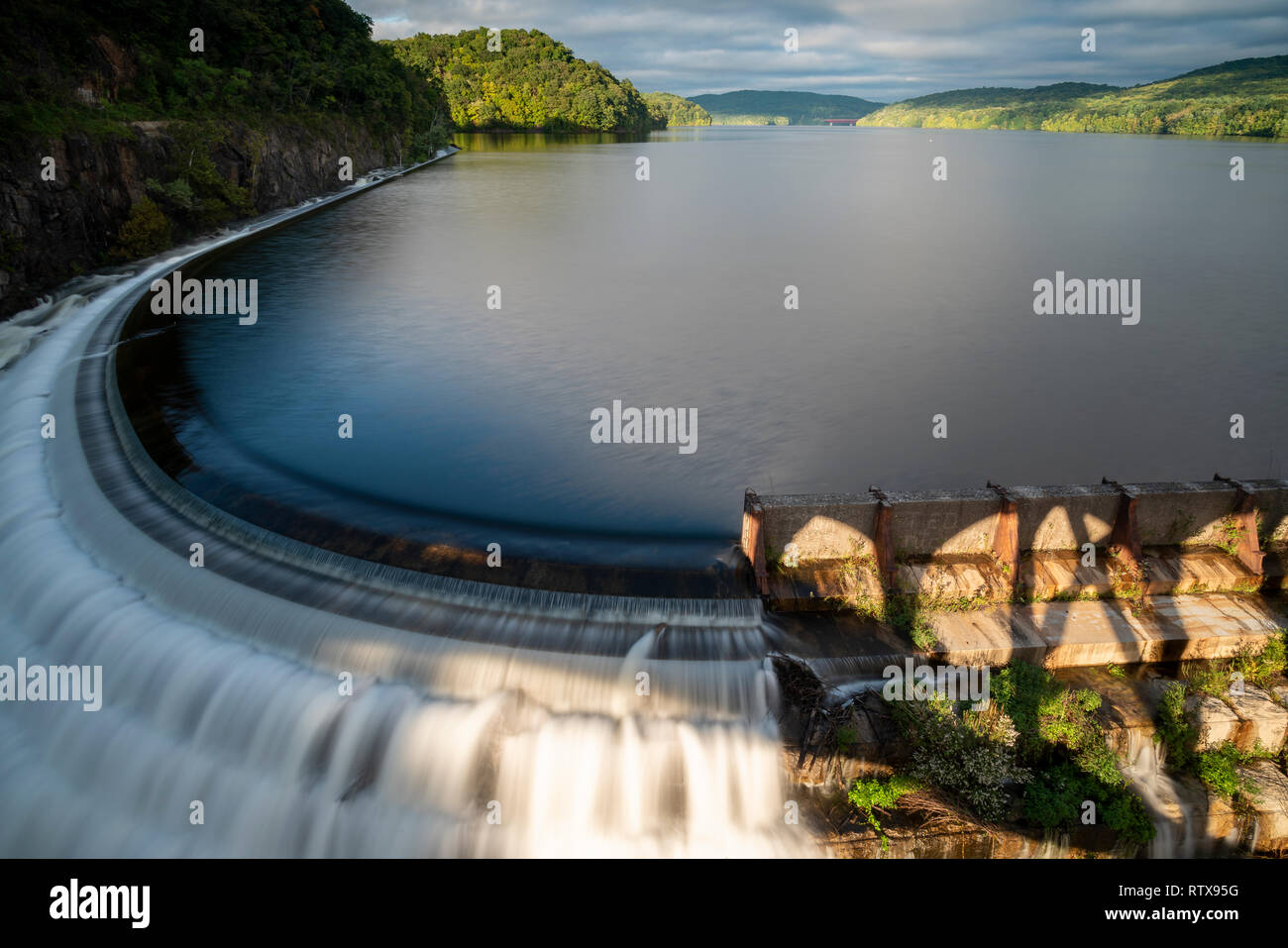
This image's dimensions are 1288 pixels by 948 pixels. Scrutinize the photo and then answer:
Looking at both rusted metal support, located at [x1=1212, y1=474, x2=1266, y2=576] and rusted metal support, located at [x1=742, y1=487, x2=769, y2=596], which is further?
rusted metal support, located at [x1=1212, y1=474, x2=1266, y2=576]

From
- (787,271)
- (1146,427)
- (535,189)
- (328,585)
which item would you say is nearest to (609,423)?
(328,585)

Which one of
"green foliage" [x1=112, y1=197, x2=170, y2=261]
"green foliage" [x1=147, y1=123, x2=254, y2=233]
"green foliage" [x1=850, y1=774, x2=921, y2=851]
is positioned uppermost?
"green foliage" [x1=147, y1=123, x2=254, y2=233]

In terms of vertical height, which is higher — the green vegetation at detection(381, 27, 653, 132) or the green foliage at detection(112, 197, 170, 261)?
the green vegetation at detection(381, 27, 653, 132)

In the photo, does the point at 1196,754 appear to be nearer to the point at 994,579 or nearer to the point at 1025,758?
the point at 1025,758

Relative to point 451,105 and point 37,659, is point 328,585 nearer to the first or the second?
point 37,659

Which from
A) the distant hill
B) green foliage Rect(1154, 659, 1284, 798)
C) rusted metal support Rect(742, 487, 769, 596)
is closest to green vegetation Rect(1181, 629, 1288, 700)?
green foliage Rect(1154, 659, 1284, 798)

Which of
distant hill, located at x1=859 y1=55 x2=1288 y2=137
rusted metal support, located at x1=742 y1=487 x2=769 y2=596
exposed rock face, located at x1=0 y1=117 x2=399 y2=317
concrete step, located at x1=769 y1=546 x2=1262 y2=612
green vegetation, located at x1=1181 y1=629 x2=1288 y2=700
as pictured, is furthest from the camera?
distant hill, located at x1=859 y1=55 x2=1288 y2=137

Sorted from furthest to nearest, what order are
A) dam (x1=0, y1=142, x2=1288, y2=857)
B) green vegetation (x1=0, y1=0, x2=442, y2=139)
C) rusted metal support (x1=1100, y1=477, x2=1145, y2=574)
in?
green vegetation (x1=0, y1=0, x2=442, y2=139)
rusted metal support (x1=1100, y1=477, x2=1145, y2=574)
dam (x1=0, y1=142, x2=1288, y2=857)

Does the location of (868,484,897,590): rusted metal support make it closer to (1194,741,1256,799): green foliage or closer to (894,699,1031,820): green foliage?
(894,699,1031,820): green foliage
